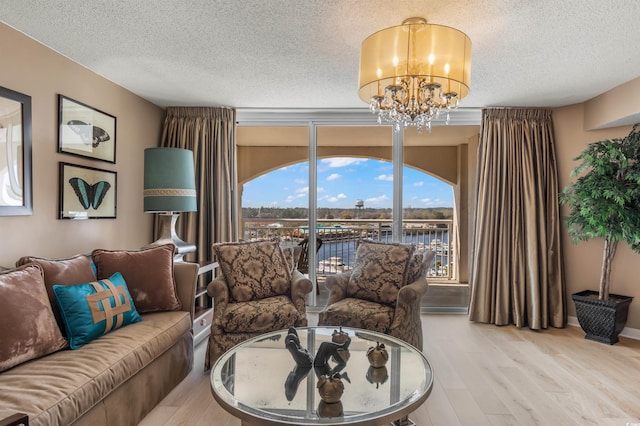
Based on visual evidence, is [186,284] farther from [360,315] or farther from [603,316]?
[603,316]

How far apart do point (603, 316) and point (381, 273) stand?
2.17m

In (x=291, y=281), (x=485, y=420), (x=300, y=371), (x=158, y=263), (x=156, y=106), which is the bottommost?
(x=485, y=420)

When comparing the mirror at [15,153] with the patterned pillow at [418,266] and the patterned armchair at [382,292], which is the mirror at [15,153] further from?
the patterned pillow at [418,266]

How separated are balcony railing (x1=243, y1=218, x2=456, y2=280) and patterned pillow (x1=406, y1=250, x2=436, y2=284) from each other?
1.16 m

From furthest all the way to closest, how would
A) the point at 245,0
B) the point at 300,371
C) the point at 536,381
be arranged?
the point at 536,381 < the point at 245,0 < the point at 300,371

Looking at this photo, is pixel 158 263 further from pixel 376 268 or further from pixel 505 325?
Answer: pixel 505 325

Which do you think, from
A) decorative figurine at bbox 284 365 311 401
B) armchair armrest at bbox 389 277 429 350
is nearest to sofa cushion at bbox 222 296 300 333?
armchair armrest at bbox 389 277 429 350

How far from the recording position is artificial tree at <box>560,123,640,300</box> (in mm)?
3107

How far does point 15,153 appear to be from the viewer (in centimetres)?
237

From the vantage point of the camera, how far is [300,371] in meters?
1.81

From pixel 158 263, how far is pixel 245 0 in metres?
1.86

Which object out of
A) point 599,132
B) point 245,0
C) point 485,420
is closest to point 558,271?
point 599,132

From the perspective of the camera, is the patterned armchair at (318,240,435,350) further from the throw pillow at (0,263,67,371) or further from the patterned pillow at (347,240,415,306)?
the throw pillow at (0,263,67,371)

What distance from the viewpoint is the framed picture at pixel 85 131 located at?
9.10 ft
